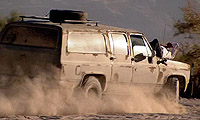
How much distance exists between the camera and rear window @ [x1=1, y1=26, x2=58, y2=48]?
11055 millimetres

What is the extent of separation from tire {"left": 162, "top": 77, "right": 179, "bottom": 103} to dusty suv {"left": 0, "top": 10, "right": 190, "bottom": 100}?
411mm

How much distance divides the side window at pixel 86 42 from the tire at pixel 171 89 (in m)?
2.16

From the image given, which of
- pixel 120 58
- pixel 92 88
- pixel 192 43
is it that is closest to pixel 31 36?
pixel 92 88

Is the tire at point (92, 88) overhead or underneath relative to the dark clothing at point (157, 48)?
underneath

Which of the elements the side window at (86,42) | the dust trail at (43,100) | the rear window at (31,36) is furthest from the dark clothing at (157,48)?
the rear window at (31,36)

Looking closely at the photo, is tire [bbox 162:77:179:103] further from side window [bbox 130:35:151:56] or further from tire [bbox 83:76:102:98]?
tire [bbox 83:76:102:98]

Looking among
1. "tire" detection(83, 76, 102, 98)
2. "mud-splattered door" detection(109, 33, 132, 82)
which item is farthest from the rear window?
"mud-splattered door" detection(109, 33, 132, 82)

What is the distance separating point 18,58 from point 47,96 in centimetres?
83

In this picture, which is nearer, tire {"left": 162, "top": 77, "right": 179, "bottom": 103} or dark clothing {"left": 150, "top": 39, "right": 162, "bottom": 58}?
dark clothing {"left": 150, "top": 39, "right": 162, "bottom": 58}

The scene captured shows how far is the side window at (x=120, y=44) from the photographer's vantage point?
12.2 metres

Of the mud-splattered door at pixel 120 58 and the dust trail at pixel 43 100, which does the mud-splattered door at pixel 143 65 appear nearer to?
the mud-splattered door at pixel 120 58

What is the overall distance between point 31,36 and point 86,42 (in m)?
0.97

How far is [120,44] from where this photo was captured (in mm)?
12281

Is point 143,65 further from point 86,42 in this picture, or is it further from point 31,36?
point 31,36
